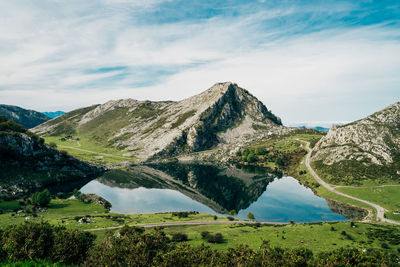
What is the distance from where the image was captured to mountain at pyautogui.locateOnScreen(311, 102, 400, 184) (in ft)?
434

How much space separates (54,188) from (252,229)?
129459mm

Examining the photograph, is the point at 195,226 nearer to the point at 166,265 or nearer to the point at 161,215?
the point at 161,215

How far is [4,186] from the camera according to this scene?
11688 centimetres

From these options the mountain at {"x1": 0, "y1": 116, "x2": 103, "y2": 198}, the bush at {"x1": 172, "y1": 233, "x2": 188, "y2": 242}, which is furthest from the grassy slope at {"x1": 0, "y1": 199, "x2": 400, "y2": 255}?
the mountain at {"x1": 0, "y1": 116, "x2": 103, "y2": 198}

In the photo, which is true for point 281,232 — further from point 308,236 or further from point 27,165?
point 27,165

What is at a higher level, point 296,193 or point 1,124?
point 1,124

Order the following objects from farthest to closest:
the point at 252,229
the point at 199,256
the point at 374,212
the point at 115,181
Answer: the point at 115,181
the point at 374,212
the point at 252,229
the point at 199,256

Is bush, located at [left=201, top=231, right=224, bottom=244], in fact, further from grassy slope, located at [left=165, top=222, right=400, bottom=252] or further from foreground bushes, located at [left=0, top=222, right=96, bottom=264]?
foreground bushes, located at [left=0, top=222, right=96, bottom=264]

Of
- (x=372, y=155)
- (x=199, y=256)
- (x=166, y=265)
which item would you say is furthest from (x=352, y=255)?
(x=372, y=155)

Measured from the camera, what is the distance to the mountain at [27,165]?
125 metres

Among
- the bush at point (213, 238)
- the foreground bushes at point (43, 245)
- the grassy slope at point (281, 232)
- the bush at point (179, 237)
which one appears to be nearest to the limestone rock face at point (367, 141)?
the grassy slope at point (281, 232)

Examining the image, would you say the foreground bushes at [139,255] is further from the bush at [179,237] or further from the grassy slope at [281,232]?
the grassy slope at [281,232]

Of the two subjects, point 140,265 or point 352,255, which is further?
point 352,255

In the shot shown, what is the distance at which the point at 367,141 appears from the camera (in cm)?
15512
